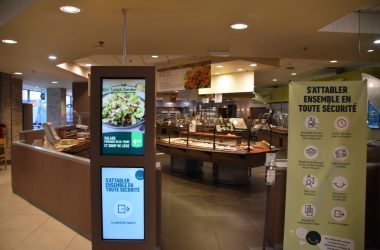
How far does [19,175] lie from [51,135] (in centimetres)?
91

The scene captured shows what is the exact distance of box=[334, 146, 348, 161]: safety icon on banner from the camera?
289 cm

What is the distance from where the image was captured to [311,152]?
2955 mm

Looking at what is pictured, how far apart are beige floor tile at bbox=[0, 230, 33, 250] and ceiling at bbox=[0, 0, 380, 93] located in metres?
2.66

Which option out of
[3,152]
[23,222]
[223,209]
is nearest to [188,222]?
[223,209]

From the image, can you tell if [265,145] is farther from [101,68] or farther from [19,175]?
[19,175]

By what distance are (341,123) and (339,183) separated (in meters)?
0.61

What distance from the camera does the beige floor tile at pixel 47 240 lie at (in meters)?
3.50

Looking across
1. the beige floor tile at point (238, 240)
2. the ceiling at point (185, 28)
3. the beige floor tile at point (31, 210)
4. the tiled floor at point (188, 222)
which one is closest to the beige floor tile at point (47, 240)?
the tiled floor at point (188, 222)

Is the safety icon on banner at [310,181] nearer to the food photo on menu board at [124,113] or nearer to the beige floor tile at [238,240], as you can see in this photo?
the beige floor tile at [238,240]

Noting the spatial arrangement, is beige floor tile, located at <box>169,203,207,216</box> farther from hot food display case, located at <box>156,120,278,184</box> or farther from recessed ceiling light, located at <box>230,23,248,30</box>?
recessed ceiling light, located at <box>230,23,248,30</box>

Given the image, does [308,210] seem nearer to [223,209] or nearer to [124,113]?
[223,209]

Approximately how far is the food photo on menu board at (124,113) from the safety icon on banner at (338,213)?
6.68ft

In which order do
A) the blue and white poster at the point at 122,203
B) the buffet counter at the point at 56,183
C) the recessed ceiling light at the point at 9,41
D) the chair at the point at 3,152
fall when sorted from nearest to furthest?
the blue and white poster at the point at 122,203, the buffet counter at the point at 56,183, the recessed ceiling light at the point at 9,41, the chair at the point at 3,152

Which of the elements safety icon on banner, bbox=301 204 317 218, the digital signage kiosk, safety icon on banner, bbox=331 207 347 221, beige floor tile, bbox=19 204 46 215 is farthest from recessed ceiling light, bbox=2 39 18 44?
safety icon on banner, bbox=331 207 347 221
